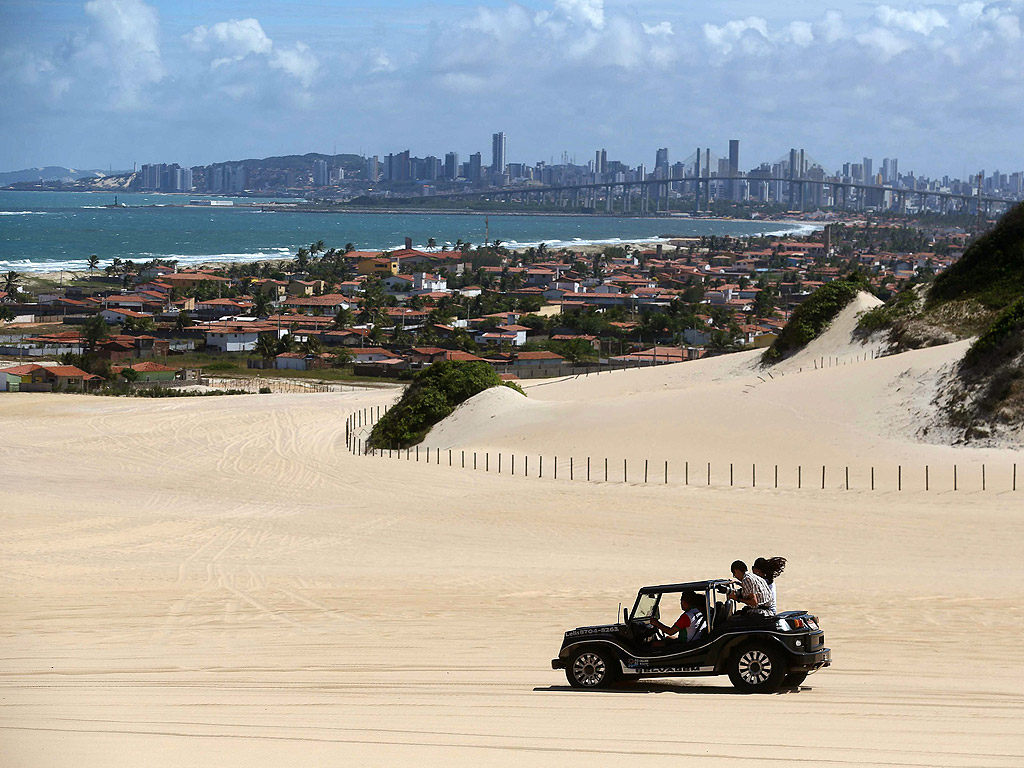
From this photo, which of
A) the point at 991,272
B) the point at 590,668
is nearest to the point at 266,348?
the point at 991,272

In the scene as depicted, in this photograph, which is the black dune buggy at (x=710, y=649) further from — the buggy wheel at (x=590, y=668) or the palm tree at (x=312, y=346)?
the palm tree at (x=312, y=346)

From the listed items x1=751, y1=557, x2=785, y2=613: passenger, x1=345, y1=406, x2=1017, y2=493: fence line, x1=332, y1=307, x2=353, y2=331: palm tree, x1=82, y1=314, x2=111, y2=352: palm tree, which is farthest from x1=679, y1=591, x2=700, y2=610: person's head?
x1=332, y1=307, x2=353, y2=331: palm tree

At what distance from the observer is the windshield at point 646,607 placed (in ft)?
37.1

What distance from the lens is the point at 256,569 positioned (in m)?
19.6

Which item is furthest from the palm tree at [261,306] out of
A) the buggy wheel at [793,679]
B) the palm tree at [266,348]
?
the buggy wheel at [793,679]

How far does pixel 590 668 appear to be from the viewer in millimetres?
11461

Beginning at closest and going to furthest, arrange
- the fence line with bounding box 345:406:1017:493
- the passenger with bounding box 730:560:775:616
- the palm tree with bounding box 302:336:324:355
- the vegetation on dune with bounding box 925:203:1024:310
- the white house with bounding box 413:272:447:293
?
1. the passenger with bounding box 730:560:775:616
2. the fence line with bounding box 345:406:1017:493
3. the vegetation on dune with bounding box 925:203:1024:310
4. the palm tree with bounding box 302:336:324:355
5. the white house with bounding box 413:272:447:293

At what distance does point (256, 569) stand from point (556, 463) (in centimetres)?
1286

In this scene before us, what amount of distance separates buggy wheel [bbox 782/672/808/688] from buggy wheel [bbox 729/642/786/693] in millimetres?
71

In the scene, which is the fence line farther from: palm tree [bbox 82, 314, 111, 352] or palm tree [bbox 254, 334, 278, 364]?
palm tree [bbox 82, 314, 111, 352]

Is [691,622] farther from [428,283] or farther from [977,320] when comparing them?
[428,283]

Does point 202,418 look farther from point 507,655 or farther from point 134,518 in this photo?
point 507,655

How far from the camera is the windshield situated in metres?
11.3

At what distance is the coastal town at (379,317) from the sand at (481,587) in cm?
2482
